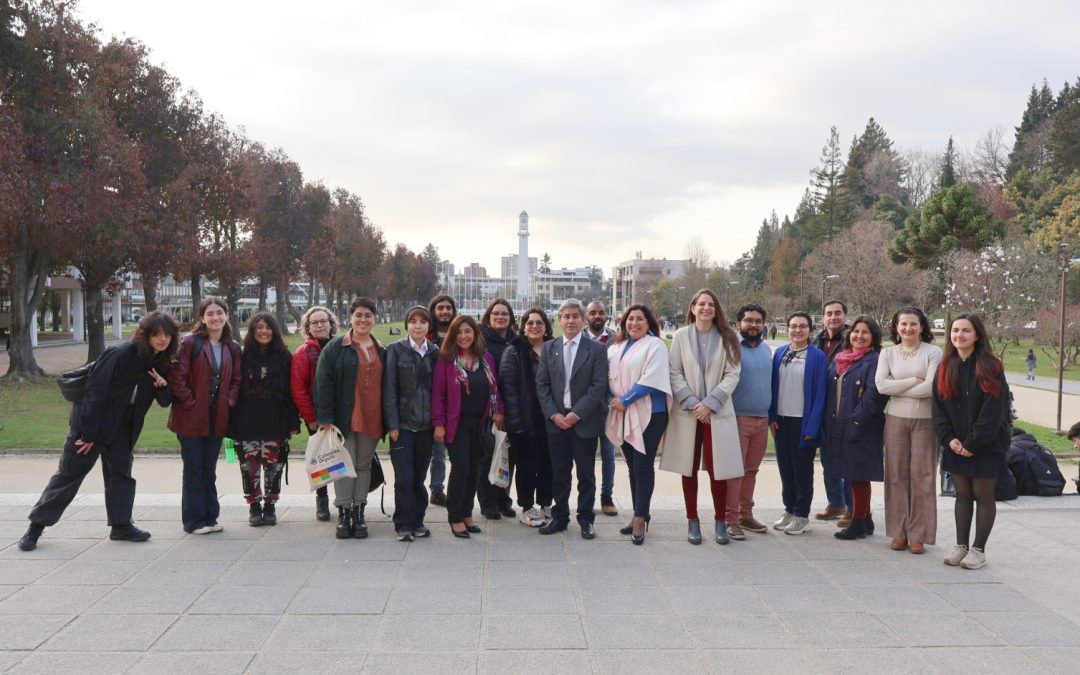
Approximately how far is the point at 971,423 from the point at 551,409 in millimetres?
2784

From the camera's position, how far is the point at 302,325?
5809 millimetres

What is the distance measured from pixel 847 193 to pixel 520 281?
2224 inches

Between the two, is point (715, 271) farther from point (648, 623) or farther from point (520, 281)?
point (648, 623)

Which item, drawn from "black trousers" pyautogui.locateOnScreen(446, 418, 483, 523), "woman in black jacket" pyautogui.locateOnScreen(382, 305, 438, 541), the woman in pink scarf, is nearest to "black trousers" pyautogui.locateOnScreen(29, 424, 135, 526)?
"woman in black jacket" pyautogui.locateOnScreen(382, 305, 438, 541)

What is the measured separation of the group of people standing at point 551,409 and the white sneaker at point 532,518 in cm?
14

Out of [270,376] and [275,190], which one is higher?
[275,190]

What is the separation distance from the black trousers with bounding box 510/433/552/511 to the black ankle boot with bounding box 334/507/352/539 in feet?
4.23

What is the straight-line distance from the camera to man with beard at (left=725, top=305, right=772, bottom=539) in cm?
568

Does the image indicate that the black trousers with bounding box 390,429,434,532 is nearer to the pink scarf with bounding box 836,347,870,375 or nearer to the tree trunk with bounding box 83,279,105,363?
the pink scarf with bounding box 836,347,870,375

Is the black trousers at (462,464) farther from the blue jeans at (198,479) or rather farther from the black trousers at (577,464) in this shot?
the blue jeans at (198,479)

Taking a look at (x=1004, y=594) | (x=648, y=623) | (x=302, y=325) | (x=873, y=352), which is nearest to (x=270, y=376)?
(x=302, y=325)

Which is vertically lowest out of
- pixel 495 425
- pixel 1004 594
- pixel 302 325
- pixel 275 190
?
pixel 1004 594

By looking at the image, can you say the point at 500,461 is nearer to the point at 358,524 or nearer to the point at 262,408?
the point at 358,524

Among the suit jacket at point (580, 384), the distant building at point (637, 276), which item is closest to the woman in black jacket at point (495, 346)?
the suit jacket at point (580, 384)
